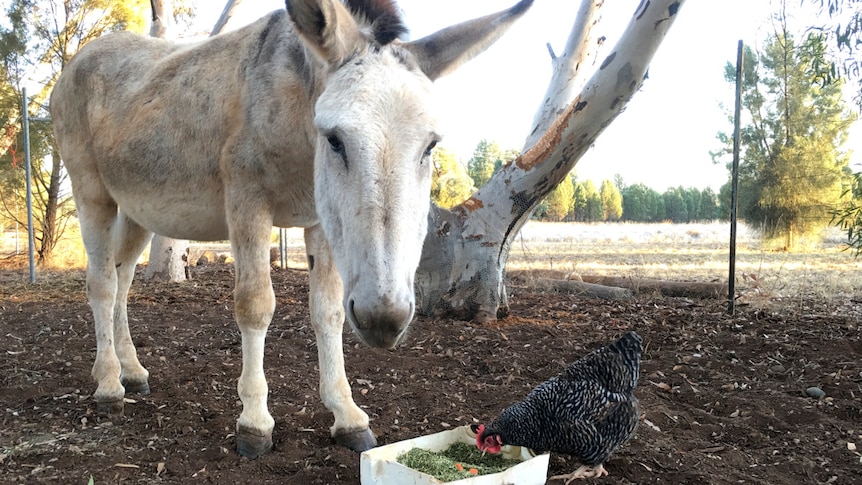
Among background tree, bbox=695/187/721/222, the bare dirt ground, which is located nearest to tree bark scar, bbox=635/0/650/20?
the bare dirt ground

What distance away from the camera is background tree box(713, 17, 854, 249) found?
56.0 ft

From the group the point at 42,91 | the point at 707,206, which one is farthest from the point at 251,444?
the point at 707,206

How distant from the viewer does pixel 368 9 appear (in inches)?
102

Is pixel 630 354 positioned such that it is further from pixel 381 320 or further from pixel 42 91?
pixel 42 91

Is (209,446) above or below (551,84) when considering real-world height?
below

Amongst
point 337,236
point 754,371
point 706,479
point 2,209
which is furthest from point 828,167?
point 2,209

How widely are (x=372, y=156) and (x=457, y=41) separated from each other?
79cm

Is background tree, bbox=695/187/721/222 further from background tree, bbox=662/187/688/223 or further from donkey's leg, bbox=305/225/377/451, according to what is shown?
donkey's leg, bbox=305/225/377/451

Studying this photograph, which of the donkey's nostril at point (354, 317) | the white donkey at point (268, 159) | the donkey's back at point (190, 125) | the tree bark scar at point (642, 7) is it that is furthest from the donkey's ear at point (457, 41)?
the tree bark scar at point (642, 7)

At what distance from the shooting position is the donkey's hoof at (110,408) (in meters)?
3.57

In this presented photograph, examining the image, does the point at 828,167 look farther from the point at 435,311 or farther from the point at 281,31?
the point at 281,31

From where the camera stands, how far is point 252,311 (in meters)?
2.82

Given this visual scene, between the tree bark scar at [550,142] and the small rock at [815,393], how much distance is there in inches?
107

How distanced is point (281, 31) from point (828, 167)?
62.0 ft
